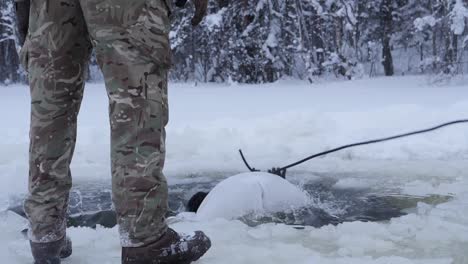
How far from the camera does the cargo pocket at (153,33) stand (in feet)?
4.76

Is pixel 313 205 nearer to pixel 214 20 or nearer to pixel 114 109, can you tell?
pixel 114 109

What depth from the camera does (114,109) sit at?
148cm

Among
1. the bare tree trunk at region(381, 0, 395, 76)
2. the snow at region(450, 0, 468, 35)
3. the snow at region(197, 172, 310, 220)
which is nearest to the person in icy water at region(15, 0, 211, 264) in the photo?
the snow at region(197, 172, 310, 220)

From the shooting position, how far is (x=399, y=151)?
3709mm

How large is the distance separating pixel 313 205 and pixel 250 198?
0.33 metres

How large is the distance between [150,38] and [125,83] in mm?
132

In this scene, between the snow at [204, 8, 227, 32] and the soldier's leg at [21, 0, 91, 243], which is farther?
the snow at [204, 8, 227, 32]

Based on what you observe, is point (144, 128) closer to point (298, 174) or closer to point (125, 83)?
point (125, 83)

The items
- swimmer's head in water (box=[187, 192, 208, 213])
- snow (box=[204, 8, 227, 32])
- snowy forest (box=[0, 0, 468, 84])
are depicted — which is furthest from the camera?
snow (box=[204, 8, 227, 32])

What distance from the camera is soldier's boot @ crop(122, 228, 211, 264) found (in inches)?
59.7

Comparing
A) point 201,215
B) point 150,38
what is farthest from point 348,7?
point 150,38

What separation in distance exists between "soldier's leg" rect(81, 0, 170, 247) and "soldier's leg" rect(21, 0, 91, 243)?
136 millimetres

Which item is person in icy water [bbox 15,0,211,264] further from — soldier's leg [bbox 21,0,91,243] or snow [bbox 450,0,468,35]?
snow [bbox 450,0,468,35]

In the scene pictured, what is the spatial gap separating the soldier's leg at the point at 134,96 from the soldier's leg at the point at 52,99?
0.45 ft
